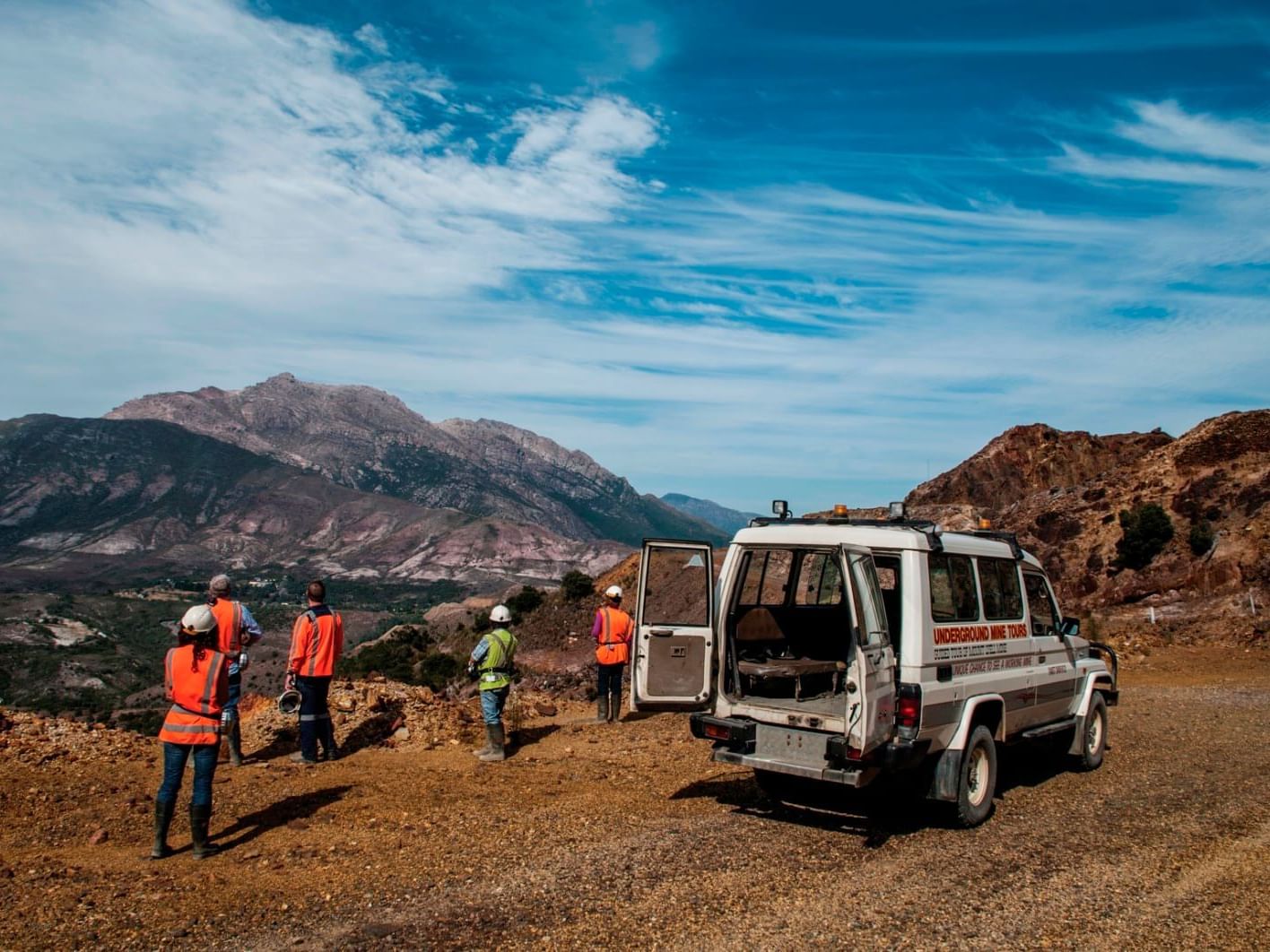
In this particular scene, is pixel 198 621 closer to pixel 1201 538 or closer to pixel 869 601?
pixel 869 601

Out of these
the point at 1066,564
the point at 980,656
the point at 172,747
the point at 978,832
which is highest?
the point at 1066,564

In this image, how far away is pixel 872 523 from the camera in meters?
8.20

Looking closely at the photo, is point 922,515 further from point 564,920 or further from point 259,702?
point 564,920

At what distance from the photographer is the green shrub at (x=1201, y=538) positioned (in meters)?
32.9

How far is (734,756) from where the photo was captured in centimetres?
764

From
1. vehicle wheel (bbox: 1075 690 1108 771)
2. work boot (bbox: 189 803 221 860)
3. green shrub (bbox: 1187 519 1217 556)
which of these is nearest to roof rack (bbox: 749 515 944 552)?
vehicle wheel (bbox: 1075 690 1108 771)

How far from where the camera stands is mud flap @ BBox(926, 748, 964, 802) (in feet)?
24.7

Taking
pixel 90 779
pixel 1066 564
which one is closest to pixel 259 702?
pixel 90 779

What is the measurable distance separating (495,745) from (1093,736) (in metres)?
6.87

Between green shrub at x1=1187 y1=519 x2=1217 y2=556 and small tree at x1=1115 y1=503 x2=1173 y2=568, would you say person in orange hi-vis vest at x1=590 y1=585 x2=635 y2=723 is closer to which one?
green shrub at x1=1187 y1=519 x2=1217 y2=556

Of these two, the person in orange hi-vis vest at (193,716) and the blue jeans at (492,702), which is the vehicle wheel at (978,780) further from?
the person in orange hi-vis vest at (193,716)

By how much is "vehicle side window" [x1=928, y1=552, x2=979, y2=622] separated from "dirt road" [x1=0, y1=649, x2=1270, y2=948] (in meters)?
1.83

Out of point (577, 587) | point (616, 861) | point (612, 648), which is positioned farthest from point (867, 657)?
point (577, 587)

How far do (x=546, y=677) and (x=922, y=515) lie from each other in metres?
22.1
